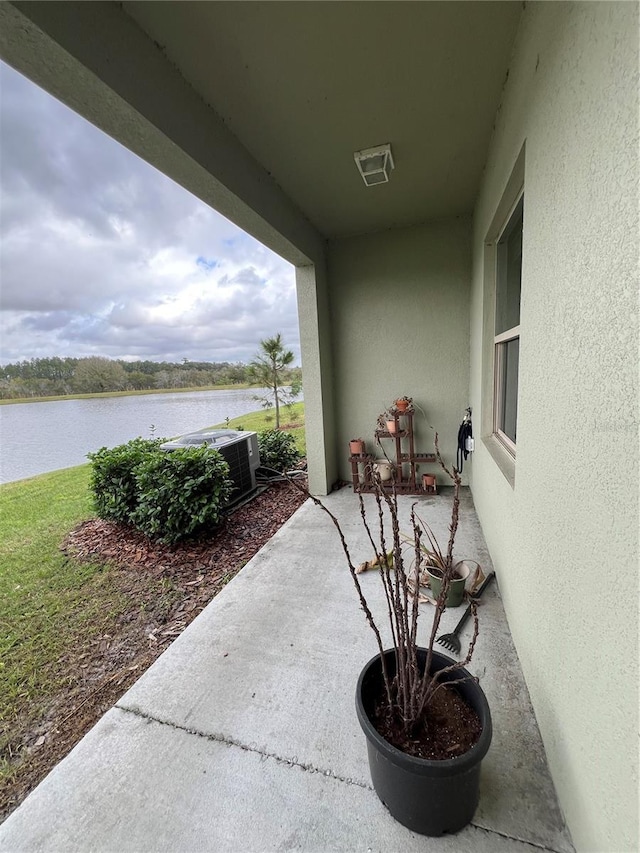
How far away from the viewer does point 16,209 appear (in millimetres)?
5363

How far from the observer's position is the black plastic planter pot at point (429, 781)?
874 mm

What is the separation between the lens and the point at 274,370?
702 centimetres

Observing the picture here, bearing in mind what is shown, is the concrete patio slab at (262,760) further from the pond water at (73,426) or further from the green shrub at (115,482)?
the pond water at (73,426)

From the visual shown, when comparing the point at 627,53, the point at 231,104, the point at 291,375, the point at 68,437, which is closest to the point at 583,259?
the point at 627,53

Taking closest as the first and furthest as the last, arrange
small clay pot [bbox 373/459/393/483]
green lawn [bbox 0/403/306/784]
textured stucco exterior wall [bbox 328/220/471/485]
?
green lawn [bbox 0/403/306/784] → textured stucco exterior wall [bbox 328/220/471/485] → small clay pot [bbox 373/459/393/483]

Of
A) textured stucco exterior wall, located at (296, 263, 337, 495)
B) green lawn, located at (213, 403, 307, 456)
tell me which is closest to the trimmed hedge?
textured stucco exterior wall, located at (296, 263, 337, 495)

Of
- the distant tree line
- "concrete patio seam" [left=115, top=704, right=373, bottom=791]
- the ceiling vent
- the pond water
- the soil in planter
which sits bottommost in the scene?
"concrete patio seam" [left=115, top=704, right=373, bottom=791]

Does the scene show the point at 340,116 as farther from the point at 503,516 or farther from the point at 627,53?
the point at 503,516

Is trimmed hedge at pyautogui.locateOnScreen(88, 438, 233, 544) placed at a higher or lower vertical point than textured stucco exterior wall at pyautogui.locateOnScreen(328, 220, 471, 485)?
lower

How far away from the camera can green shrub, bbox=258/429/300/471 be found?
16.5 ft

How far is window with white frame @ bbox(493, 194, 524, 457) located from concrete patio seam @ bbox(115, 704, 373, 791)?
5.89 feet

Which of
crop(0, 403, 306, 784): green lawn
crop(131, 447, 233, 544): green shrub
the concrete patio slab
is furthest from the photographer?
crop(131, 447, 233, 544): green shrub

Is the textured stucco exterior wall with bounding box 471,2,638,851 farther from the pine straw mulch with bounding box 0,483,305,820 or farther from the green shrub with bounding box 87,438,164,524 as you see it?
the green shrub with bounding box 87,438,164,524

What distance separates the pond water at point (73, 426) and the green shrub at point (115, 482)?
2.07 feet
